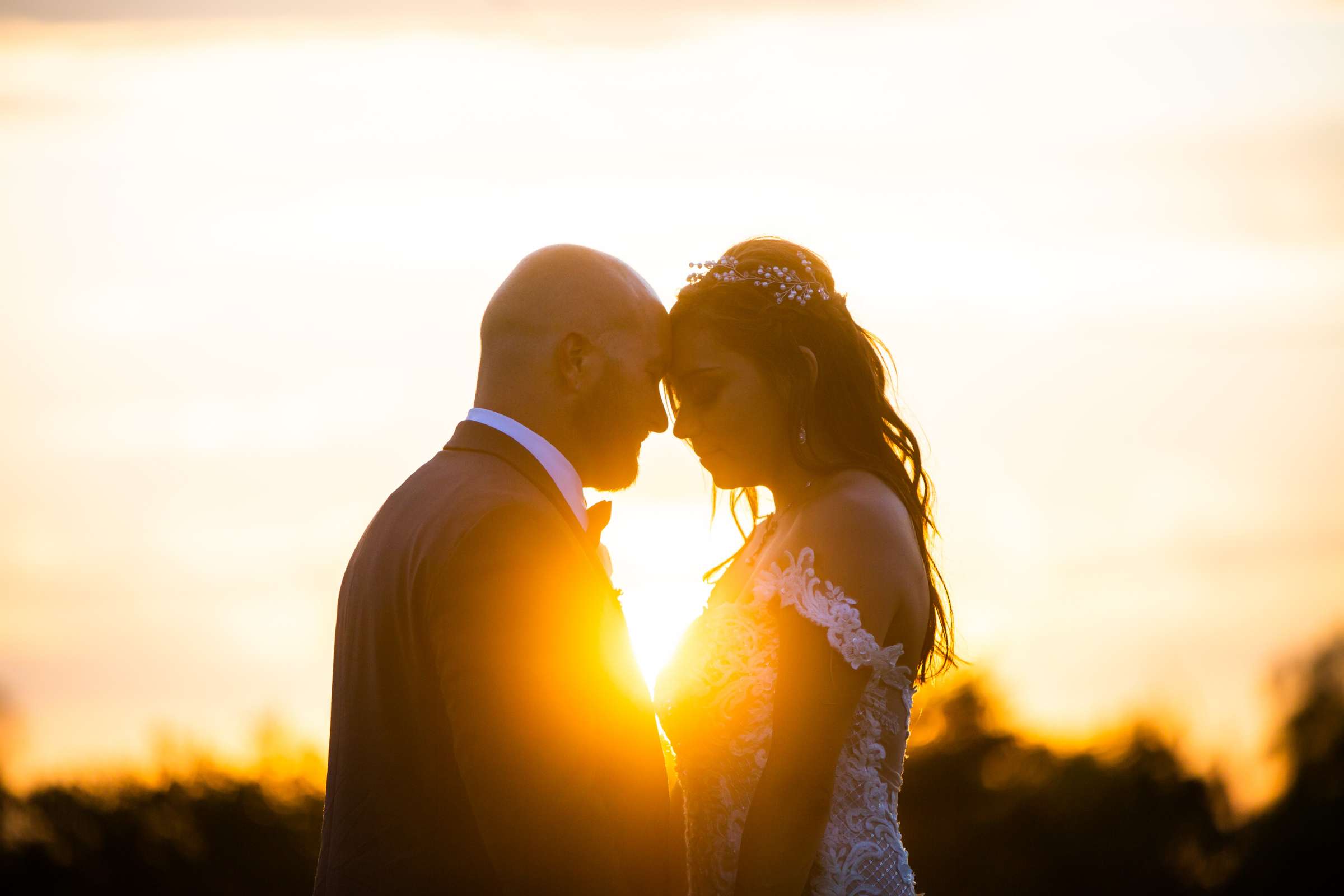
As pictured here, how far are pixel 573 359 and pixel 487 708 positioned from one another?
1267 millimetres

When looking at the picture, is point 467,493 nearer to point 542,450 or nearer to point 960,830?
point 542,450

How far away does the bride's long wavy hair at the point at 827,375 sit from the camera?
5352mm

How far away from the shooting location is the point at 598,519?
455cm

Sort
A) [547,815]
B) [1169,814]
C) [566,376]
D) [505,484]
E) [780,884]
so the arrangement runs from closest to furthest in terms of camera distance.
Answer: [547,815] → [505,484] → [566,376] → [780,884] → [1169,814]

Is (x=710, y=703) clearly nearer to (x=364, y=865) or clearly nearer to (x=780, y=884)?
(x=780, y=884)

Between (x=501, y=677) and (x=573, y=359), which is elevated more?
(x=573, y=359)

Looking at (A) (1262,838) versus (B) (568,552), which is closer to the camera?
(B) (568,552)

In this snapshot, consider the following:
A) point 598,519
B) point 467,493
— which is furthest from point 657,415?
point 467,493

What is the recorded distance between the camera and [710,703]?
5199 millimetres

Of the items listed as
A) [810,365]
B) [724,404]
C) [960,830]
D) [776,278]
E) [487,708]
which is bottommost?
[487,708]

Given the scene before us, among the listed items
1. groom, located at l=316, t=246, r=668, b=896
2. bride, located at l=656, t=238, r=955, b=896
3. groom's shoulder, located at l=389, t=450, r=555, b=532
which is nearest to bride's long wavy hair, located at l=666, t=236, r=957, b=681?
bride, located at l=656, t=238, r=955, b=896

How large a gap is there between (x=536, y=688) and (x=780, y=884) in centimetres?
153

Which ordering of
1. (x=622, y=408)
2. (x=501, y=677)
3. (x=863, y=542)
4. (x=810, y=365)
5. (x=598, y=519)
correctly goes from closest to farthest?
(x=501, y=677)
(x=598, y=519)
(x=622, y=408)
(x=863, y=542)
(x=810, y=365)

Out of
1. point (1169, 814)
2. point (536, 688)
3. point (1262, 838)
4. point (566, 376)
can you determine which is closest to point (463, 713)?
point (536, 688)
